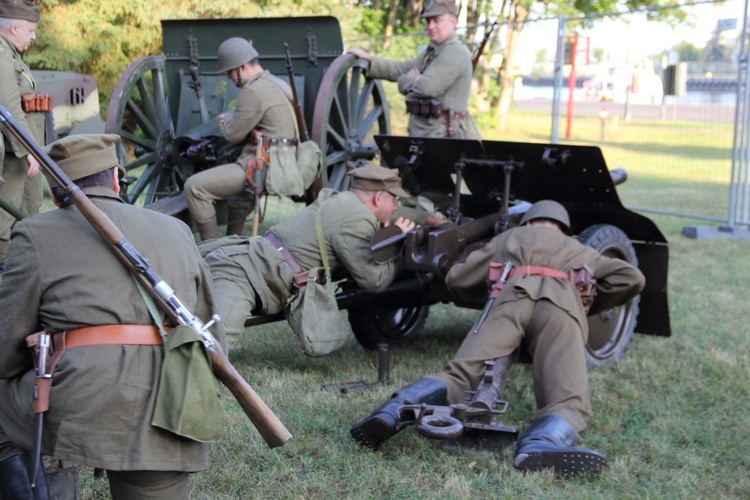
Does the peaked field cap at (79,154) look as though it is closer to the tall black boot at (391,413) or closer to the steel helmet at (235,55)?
the tall black boot at (391,413)

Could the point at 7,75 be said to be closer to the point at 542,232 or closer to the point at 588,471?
the point at 542,232

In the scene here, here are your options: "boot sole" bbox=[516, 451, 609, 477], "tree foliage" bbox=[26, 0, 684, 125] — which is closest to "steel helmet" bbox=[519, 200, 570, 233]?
"boot sole" bbox=[516, 451, 609, 477]

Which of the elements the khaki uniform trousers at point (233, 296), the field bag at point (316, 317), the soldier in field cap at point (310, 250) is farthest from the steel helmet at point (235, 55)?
the field bag at point (316, 317)

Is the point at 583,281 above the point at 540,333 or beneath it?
above

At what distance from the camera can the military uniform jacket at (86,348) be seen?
9.06ft

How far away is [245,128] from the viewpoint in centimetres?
746

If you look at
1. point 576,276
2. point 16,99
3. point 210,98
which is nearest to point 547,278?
point 576,276

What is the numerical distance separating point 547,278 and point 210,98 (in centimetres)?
471

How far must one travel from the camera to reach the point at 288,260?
5332mm

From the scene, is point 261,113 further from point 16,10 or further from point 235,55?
point 16,10

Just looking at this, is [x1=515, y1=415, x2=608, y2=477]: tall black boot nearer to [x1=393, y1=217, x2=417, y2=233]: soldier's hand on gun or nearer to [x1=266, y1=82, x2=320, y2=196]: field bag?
[x1=393, y1=217, x2=417, y2=233]: soldier's hand on gun

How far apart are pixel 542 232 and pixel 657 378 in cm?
130

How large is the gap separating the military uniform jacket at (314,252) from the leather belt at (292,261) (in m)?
0.02


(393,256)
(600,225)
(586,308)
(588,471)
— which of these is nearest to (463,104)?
(600,225)
